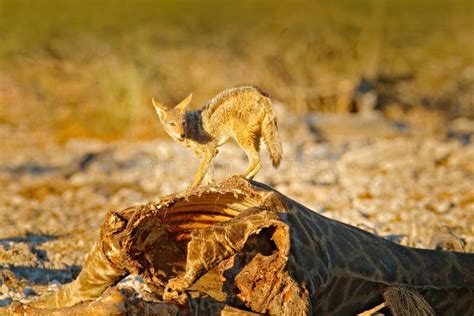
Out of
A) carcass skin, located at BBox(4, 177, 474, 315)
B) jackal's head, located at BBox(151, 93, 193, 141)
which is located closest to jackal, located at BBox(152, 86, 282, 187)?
jackal's head, located at BBox(151, 93, 193, 141)

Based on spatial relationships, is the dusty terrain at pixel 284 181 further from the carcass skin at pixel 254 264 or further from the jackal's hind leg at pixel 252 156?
the jackal's hind leg at pixel 252 156

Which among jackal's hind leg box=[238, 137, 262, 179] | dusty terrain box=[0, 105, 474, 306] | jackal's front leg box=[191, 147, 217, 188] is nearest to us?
jackal's hind leg box=[238, 137, 262, 179]

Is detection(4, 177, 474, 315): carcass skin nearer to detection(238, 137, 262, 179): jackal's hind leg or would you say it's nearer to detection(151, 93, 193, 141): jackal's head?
detection(238, 137, 262, 179): jackal's hind leg

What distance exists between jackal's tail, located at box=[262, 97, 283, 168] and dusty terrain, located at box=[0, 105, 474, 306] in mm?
1578

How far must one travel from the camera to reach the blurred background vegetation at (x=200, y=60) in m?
19.1

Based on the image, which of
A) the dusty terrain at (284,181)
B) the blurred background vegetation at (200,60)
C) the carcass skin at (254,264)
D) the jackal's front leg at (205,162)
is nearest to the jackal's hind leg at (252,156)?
the jackal's front leg at (205,162)

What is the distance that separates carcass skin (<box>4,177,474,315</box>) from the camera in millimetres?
4809

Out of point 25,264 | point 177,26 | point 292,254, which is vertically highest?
point 177,26

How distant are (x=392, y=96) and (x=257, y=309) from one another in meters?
16.6

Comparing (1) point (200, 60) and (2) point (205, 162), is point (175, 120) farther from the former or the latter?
(1) point (200, 60)

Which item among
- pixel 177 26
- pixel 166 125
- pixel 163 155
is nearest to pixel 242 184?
pixel 166 125

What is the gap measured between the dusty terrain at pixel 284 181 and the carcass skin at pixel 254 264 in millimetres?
1327

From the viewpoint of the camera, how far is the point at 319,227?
5.42 meters

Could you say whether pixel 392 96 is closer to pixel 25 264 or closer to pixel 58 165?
pixel 58 165
